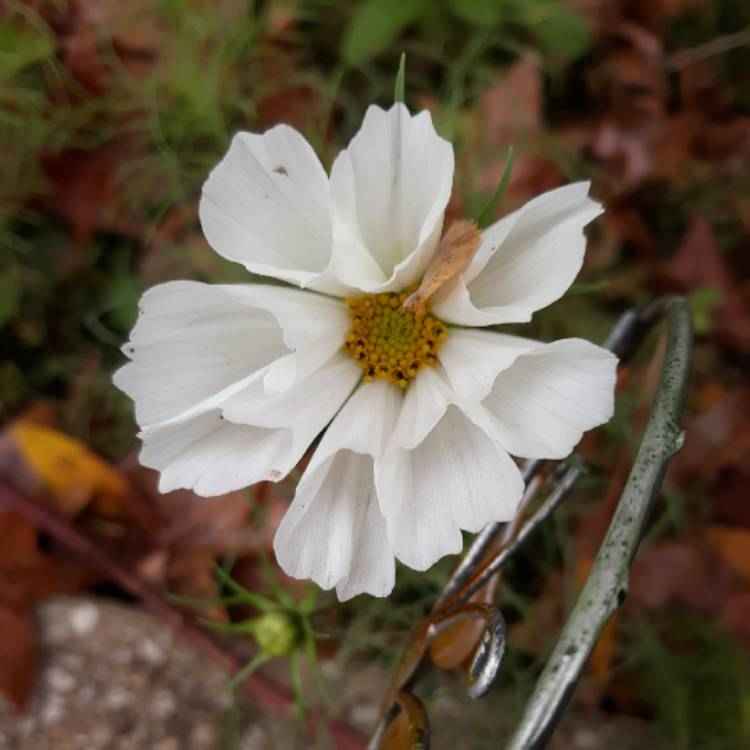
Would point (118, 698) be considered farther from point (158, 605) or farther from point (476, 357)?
point (476, 357)

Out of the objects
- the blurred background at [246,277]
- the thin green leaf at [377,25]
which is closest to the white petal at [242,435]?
the blurred background at [246,277]

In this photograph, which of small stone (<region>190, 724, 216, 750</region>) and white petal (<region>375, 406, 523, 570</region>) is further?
small stone (<region>190, 724, 216, 750</region>)

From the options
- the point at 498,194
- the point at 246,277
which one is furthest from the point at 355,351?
the point at 246,277

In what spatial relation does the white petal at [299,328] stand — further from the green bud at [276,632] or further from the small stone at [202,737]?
the small stone at [202,737]

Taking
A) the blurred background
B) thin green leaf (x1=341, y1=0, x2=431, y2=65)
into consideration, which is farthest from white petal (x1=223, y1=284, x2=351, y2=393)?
thin green leaf (x1=341, y1=0, x2=431, y2=65)

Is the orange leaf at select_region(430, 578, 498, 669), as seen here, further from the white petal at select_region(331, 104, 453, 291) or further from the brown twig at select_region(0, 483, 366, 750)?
the brown twig at select_region(0, 483, 366, 750)

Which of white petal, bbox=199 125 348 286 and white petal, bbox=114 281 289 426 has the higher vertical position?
white petal, bbox=199 125 348 286

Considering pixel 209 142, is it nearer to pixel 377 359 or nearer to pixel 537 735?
pixel 377 359
